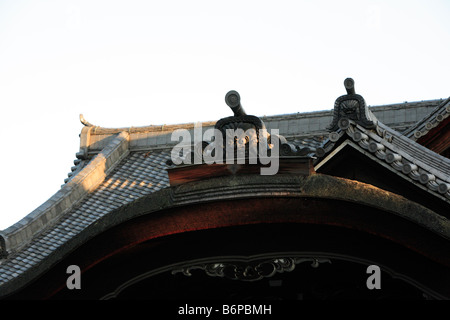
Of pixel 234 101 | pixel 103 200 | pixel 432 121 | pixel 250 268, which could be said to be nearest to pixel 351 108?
pixel 432 121

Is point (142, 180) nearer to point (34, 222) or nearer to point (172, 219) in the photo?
point (34, 222)

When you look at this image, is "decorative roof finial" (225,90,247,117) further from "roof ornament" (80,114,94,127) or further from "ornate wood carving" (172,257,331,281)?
"roof ornament" (80,114,94,127)

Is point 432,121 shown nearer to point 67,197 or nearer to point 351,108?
point 351,108

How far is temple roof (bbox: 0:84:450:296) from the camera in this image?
16.6 metres

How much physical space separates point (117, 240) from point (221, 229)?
116 cm

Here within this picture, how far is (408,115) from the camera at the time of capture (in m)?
18.2

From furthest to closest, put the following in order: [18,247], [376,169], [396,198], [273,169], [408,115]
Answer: [408,115], [18,247], [376,169], [273,169], [396,198]

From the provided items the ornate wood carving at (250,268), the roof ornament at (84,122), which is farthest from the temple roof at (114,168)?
the ornate wood carving at (250,268)

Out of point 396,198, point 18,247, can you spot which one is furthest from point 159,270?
point 18,247

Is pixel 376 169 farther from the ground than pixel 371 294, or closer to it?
farther from the ground

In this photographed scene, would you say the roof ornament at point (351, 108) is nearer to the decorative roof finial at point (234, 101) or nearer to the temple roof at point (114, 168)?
the temple roof at point (114, 168)

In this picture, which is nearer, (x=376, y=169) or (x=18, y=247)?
(x=376, y=169)

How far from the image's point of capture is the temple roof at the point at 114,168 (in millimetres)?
16641

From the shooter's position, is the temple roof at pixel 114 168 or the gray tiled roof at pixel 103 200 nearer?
the temple roof at pixel 114 168
